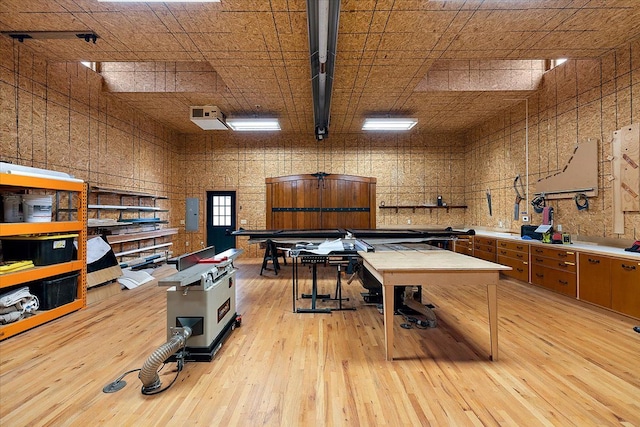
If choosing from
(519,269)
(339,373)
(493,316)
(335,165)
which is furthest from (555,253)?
(335,165)

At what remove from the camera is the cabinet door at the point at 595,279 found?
12.2 ft

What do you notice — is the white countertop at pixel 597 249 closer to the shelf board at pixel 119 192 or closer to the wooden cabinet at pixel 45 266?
the wooden cabinet at pixel 45 266

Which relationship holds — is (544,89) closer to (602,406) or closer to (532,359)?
(532,359)

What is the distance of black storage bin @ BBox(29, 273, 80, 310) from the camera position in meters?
3.53

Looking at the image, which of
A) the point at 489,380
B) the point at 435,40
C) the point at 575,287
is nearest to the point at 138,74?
the point at 435,40

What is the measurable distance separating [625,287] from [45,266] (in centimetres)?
710

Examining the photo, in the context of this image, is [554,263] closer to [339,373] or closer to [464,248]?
[464,248]

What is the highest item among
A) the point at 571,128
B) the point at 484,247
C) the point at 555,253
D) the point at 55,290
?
the point at 571,128

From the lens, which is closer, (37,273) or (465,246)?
(37,273)

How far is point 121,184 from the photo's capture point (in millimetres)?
6219

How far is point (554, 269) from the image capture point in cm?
453

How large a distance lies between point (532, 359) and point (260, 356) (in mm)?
2513

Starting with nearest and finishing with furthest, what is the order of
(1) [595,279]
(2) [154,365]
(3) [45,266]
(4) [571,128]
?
(2) [154,365]
(3) [45,266]
(1) [595,279]
(4) [571,128]

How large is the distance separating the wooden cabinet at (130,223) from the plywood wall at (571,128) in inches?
323
